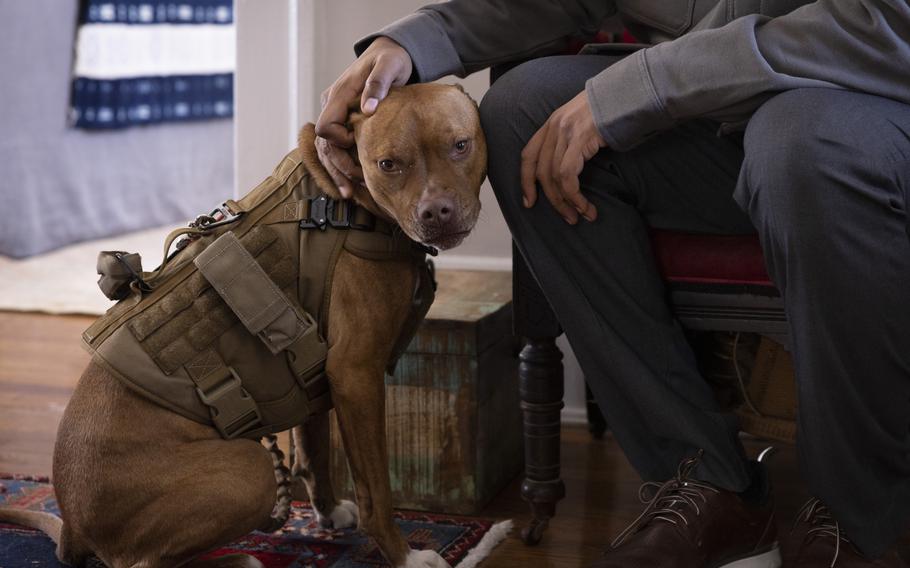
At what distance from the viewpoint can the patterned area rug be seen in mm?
1607

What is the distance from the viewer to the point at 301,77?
2383mm

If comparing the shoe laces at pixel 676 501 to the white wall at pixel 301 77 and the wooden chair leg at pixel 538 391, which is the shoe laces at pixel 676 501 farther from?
the white wall at pixel 301 77

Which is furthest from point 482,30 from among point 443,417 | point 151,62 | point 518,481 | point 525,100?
point 151,62

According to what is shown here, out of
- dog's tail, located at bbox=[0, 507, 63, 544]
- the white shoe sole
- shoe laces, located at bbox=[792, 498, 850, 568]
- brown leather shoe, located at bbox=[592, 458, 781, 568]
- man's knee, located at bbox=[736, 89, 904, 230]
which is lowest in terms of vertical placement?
dog's tail, located at bbox=[0, 507, 63, 544]

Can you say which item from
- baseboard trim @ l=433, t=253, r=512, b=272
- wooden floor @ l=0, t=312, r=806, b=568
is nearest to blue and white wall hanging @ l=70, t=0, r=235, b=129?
wooden floor @ l=0, t=312, r=806, b=568

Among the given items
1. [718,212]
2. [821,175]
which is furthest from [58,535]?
[821,175]

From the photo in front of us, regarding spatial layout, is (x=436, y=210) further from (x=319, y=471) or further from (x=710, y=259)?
(x=319, y=471)

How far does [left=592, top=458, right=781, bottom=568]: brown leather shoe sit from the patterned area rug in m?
0.31

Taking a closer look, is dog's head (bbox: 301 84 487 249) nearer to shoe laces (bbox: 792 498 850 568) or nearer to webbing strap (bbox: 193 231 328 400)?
webbing strap (bbox: 193 231 328 400)

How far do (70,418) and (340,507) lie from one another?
0.48m

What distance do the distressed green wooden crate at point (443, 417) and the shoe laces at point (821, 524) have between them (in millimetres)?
597

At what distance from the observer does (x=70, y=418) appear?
4.64ft

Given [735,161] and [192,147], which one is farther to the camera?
[192,147]

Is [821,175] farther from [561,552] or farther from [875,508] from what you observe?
[561,552]
